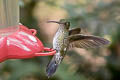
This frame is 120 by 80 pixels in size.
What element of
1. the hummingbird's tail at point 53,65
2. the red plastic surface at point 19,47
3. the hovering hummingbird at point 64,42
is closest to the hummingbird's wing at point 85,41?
the hovering hummingbird at point 64,42

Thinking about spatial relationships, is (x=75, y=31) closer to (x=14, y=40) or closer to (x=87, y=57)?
(x=14, y=40)

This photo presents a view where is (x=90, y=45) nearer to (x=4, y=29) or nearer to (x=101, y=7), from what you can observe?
(x=4, y=29)

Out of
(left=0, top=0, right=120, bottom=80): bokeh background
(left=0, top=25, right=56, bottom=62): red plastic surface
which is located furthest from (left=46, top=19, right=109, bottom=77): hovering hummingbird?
(left=0, top=0, right=120, bottom=80): bokeh background

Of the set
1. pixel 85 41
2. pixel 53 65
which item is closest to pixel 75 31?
pixel 85 41

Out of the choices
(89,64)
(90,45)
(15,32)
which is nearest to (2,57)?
(15,32)

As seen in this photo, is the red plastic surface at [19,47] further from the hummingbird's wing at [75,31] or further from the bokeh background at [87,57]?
the bokeh background at [87,57]

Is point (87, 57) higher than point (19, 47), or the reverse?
point (19, 47)

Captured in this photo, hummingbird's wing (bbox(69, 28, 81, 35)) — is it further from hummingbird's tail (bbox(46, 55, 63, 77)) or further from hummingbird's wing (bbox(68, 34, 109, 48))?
hummingbird's tail (bbox(46, 55, 63, 77))
